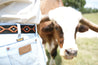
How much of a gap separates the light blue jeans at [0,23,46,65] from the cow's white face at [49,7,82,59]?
2.19 feet

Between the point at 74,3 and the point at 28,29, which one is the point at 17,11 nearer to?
the point at 28,29

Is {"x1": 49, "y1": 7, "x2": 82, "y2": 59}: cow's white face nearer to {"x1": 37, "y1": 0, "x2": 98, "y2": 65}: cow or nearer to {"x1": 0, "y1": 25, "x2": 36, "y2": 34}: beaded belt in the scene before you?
{"x1": 37, "y1": 0, "x2": 98, "y2": 65}: cow

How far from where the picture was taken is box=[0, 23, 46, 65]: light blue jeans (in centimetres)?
101

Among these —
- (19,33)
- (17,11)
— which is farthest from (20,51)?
(17,11)

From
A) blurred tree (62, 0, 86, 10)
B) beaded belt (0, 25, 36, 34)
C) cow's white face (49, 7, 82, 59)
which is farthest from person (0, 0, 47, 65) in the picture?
blurred tree (62, 0, 86, 10)

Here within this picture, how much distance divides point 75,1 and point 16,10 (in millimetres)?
21793

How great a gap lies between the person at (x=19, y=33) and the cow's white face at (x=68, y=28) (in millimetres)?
734

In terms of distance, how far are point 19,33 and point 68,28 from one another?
107 centimetres

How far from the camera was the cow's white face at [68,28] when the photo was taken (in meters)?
1.84

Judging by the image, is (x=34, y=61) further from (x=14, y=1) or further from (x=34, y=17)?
(x=14, y=1)

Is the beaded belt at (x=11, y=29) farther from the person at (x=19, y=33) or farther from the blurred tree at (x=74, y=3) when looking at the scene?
the blurred tree at (x=74, y=3)

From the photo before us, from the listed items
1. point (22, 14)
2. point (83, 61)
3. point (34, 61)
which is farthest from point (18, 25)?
point (83, 61)

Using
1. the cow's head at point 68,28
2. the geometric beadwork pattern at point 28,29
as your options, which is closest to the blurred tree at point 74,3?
the cow's head at point 68,28

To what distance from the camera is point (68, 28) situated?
199cm
